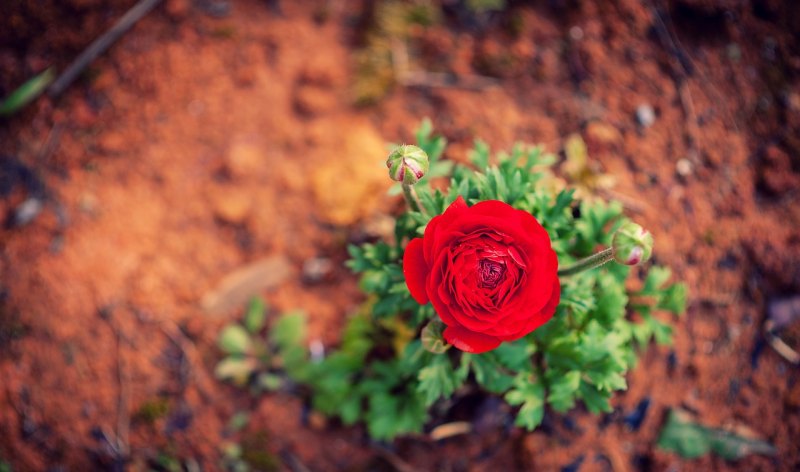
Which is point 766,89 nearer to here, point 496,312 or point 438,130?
point 438,130

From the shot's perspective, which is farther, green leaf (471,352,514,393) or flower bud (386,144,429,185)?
green leaf (471,352,514,393)

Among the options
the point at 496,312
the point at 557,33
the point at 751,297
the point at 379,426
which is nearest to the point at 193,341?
the point at 379,426

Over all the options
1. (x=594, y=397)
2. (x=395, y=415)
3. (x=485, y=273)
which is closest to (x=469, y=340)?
(x=485, y=273)

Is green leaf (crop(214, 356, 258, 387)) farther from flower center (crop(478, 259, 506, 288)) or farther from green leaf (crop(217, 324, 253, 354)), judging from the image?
flower center (crop(478, 259, 506, 288))

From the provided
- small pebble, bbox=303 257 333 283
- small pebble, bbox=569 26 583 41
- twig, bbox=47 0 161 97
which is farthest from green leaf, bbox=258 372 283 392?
small pebble, bbox=569 26 583 41

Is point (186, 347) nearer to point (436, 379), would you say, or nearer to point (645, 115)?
point (436, 379)

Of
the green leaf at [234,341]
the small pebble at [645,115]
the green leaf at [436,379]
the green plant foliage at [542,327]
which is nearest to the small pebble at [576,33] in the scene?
the small pebble at [645,115]
